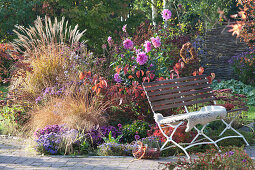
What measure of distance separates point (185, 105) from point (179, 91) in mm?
259

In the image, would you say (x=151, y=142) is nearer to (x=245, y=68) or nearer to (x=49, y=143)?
(x=49, y=143)

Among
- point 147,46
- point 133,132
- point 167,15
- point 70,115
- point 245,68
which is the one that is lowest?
point 133,132

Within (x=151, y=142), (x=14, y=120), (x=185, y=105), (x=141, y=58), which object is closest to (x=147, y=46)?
(x=141, y=58)

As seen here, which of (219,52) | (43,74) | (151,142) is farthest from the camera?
(219,52)

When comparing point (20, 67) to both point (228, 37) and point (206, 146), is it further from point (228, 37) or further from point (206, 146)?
point (228, 37)

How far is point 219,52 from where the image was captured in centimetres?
1204

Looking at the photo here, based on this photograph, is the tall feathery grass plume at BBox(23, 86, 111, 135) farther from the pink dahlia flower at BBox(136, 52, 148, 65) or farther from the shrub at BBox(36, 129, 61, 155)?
the pink dahlia flower at BBox(136, 52, 148, 65)

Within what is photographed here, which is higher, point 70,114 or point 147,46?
point 147,46

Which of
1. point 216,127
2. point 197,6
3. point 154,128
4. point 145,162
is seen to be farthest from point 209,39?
point 145,162

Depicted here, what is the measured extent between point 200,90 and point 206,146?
3.68 feet

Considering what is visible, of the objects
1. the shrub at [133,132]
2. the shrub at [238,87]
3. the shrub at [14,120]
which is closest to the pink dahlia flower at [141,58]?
the shrub at [133,132]

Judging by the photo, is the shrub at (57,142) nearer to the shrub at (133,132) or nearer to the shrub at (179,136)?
the shrub at (133,132)

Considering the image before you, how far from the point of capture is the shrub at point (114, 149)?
16.2 ft

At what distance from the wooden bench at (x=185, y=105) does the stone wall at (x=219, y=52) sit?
5735mm
